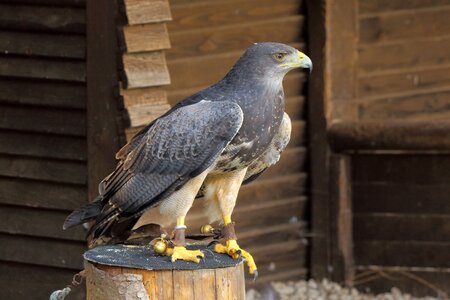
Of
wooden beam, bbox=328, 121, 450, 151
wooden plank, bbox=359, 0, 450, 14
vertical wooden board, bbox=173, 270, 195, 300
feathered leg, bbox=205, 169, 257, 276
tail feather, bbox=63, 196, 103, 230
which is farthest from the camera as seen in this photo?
wooden plank, bbox=359, 0, 450, 14

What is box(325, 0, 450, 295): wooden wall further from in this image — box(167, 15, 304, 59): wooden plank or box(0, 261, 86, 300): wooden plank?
box(0, 261, 86, 300): wooden plank

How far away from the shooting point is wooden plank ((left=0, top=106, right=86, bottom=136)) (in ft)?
19.7

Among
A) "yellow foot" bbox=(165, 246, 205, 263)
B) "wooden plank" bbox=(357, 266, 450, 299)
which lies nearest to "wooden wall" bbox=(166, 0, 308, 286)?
"wooden plank" bbox=(357, 266, 450, 299)

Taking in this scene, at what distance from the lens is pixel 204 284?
150 inches

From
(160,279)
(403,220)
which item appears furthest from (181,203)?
(403,220)

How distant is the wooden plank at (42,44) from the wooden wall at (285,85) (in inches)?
32.8

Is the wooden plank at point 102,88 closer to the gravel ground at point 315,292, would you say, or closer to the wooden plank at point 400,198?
the gravel ground at point 315,292

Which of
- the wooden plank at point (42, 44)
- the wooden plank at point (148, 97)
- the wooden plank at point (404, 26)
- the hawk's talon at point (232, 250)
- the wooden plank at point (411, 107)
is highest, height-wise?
the wooden plank at point (404, 26)

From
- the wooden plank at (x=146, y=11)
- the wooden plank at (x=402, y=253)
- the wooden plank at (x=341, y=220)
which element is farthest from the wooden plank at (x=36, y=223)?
the wooden plank at (x=402, y=253)

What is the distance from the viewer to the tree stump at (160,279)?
3.79 m

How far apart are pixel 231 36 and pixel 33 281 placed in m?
1.94

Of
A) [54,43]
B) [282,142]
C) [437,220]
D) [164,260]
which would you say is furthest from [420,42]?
[164,260]

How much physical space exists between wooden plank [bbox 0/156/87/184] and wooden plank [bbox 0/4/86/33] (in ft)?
2.32

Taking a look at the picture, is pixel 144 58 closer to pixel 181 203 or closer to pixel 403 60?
pixel 181 203
